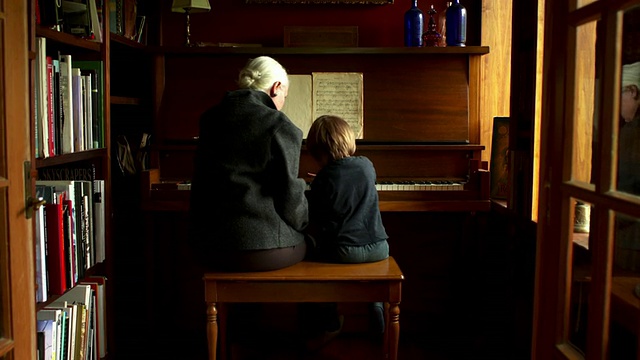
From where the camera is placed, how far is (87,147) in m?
2.73

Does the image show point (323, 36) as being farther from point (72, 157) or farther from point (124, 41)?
point (72, 157)

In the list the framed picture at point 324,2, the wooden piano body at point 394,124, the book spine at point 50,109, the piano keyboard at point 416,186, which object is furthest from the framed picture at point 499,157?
the book spine at point 50,109

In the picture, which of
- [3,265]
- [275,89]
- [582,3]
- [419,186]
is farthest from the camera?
[419,186]

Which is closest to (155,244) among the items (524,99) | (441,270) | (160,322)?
(160,322)

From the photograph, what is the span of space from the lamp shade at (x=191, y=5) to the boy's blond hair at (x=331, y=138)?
3.18 feet

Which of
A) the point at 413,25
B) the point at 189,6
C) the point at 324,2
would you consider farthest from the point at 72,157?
the point at 413,25

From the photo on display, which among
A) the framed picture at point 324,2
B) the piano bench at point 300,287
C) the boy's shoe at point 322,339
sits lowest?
the boy's shoe at point 322,339

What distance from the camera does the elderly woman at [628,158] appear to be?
1458 mm

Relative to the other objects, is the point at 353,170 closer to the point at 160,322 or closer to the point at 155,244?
the point at 155,244

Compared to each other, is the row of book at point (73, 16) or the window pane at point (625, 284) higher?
the row of book at point (73, 16)

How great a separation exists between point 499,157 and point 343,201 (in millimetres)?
913

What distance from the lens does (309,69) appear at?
10.8ft

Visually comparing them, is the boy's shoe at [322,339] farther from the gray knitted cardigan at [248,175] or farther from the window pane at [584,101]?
the window pane at [584,101]

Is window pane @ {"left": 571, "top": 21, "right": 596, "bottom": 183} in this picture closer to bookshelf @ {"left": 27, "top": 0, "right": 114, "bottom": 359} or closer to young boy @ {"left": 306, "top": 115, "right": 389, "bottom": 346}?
young boy @ {"left": 306, "top": 115, "right": 389, "bottom": 346}
